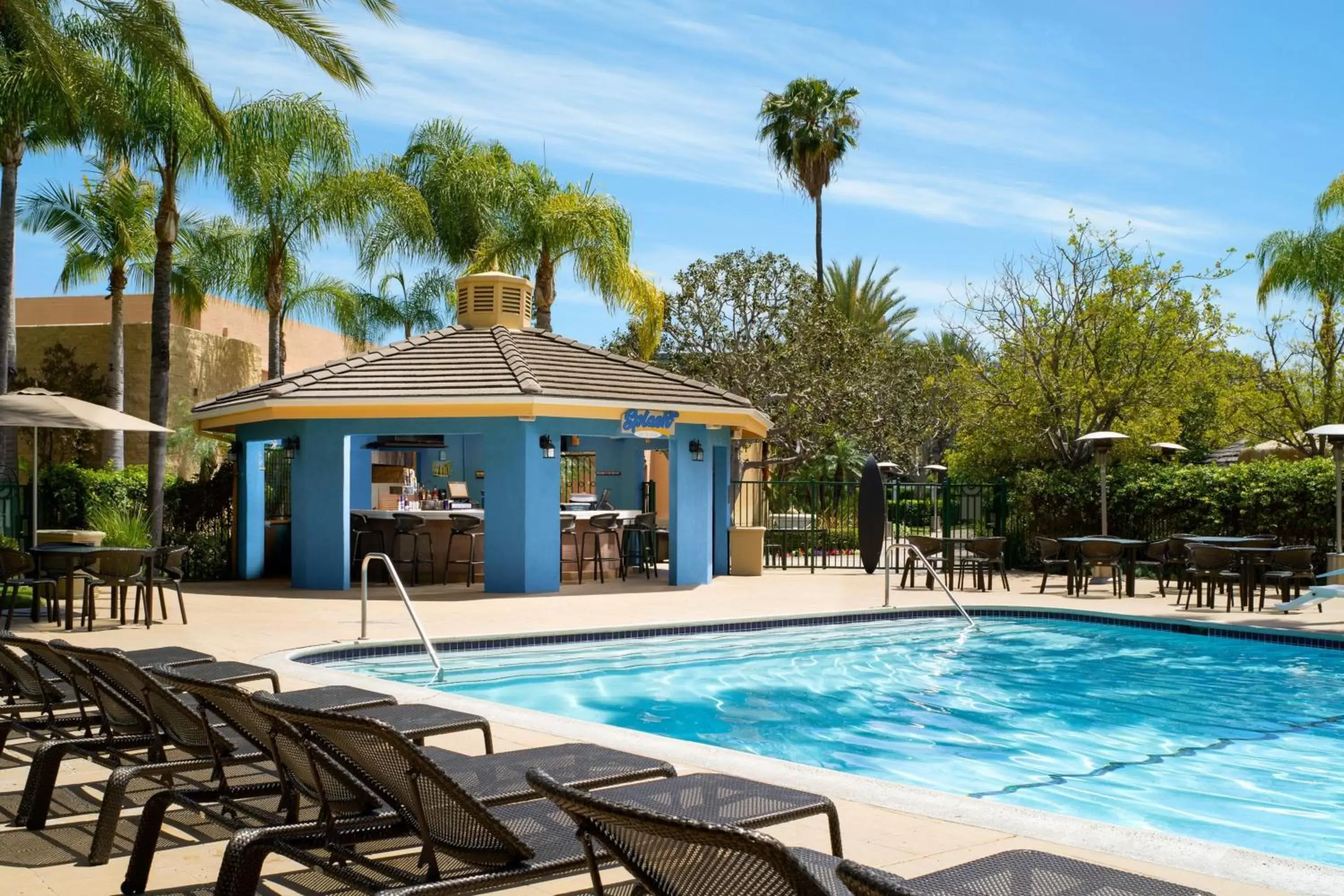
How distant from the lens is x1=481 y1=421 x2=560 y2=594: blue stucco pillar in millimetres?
17594

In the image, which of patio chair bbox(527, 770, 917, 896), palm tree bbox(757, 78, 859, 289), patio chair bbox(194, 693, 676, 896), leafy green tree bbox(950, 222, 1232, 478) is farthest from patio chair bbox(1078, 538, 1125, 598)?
palm tree bbox(757, 78, 859, 289)

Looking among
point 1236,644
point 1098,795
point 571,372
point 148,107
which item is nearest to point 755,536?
point 571,372

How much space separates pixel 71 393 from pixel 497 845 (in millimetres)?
29600

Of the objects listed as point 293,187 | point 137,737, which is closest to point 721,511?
point 293,187

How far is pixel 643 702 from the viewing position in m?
10.6

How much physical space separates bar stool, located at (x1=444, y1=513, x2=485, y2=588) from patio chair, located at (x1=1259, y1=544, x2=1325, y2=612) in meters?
10.5

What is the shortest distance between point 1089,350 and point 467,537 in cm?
1257

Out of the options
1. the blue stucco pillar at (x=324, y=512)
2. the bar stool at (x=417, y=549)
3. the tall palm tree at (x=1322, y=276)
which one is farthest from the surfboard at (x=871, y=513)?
the tall palm tree at (x=1322, y=276)

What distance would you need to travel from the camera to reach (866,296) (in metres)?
48.7

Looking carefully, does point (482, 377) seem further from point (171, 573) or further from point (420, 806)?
point (420, 806)

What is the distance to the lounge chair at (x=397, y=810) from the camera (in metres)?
3.67

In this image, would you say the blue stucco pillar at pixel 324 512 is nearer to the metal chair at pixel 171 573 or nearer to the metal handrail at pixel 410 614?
the metal chair at pixel 171 573

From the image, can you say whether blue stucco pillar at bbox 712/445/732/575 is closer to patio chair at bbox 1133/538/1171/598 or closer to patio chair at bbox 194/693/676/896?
patio chair at bbox 1133/538/1171/598

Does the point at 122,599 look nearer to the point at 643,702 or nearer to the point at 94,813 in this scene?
the point at 643,702
